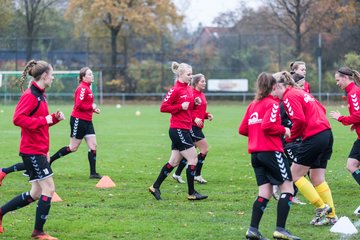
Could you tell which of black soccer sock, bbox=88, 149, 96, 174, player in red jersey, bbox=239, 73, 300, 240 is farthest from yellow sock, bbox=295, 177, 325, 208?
black soccer sock, bbox=88, 149, 96, 174

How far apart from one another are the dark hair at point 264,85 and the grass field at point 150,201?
1617 mm

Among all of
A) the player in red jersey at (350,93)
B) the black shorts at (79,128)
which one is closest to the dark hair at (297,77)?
the player in red jersey at (350,93)

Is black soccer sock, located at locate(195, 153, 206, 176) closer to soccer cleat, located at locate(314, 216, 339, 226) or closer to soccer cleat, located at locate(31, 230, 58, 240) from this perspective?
soccer cleat, located at locate(314, 216, 339, 226)

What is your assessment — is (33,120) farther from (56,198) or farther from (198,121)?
(198,121)

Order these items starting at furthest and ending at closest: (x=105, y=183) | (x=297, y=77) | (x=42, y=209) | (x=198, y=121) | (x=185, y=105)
→ (x=105, y=183) < (x=198, y=121) < (x=185, y=105) < (x=297, y=77) < (x=42, y=209)

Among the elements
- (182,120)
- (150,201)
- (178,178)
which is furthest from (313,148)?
(178,178)

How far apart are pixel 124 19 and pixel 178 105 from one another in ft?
130

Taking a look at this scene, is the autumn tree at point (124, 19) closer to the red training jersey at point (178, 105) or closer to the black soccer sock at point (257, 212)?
the red training jersey at point (178, 105)

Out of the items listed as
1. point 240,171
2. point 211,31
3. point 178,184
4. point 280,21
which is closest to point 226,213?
point 178,184

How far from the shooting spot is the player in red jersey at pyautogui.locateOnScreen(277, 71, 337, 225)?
8.00 meters

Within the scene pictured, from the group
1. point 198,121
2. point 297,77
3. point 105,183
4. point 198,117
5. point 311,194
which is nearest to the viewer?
point 311,194

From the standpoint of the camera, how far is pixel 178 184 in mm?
11609

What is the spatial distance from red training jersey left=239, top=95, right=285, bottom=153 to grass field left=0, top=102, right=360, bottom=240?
1.10m

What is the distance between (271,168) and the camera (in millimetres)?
7246
